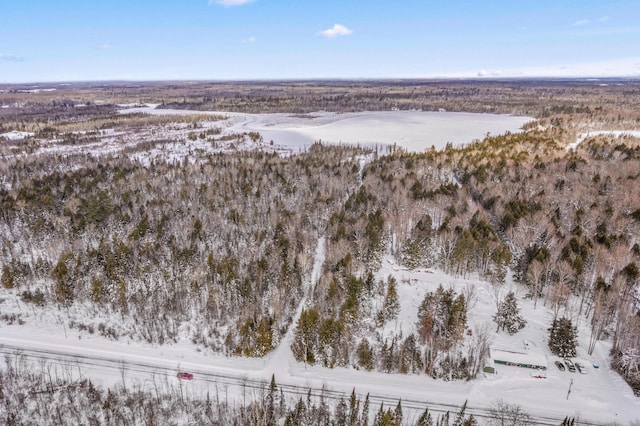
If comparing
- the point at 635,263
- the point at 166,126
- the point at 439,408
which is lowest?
the point at 439,408

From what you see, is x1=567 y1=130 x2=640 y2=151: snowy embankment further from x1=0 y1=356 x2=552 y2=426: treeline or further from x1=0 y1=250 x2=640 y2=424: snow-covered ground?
x1=0 y1=356 x2=552 y2=426: treeline

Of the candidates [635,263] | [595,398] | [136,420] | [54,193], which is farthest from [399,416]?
[54,193]

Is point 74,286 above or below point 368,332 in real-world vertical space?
above

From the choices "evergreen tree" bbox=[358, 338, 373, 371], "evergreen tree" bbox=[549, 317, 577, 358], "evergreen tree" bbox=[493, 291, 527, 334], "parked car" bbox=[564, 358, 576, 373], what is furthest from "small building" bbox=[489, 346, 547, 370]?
"evergreen tree" bbox=[358, 338, 373, 371]

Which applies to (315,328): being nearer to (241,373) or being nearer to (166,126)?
(241,373)

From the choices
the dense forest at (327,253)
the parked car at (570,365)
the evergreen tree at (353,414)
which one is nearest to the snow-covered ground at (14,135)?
the dense forest at (327,253)

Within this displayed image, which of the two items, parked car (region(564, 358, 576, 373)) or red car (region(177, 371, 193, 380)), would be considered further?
parked car (region(564, 358, 576, 373))
